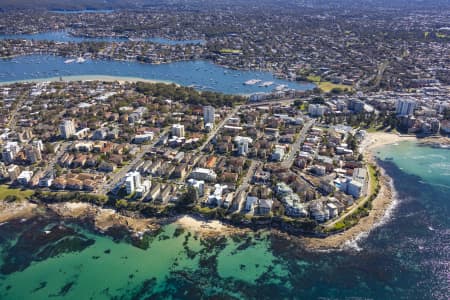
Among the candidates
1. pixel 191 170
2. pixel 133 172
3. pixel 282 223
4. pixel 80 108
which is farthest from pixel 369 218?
pixel 80 108

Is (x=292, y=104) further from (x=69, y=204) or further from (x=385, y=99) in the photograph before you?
(x=69, y=204)

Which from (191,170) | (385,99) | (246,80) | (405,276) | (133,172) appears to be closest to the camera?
(405,276)

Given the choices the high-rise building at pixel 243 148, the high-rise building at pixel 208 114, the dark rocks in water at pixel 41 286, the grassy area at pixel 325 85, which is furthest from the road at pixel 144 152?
the grassy area at pixel 325 85

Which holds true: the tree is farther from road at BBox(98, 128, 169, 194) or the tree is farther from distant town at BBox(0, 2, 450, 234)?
road at BBox(98, 128, 169, 194)

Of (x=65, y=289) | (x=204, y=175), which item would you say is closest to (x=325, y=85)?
(x=204, y=175)

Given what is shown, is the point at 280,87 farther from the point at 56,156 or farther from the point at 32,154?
the point at 32,154
